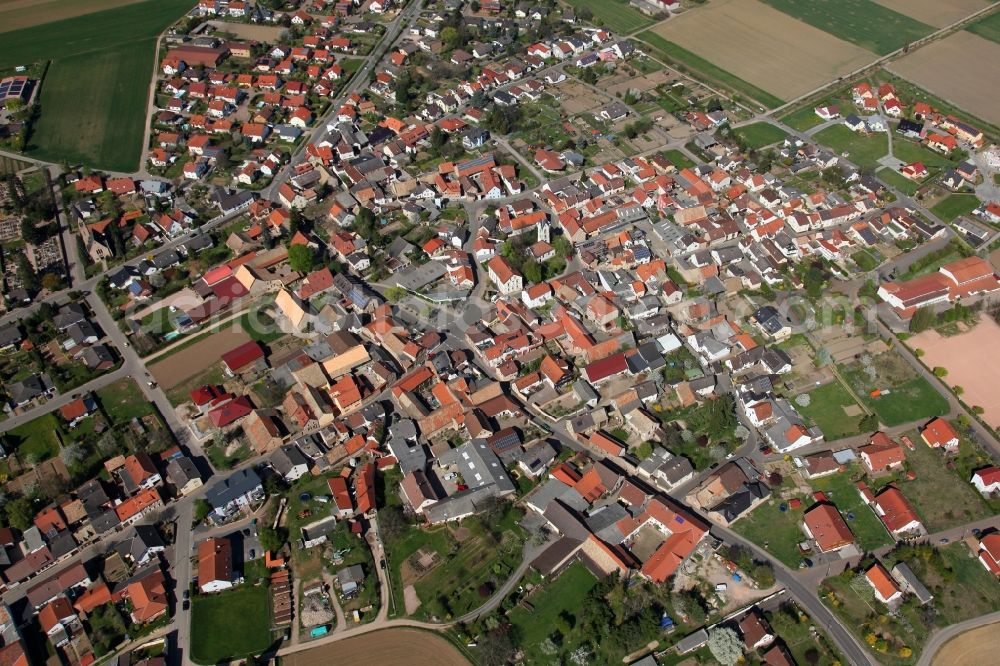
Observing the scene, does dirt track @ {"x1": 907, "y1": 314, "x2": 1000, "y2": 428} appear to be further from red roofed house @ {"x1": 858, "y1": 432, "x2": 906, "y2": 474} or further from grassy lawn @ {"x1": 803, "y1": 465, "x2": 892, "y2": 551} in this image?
grassy lawn @ {"x1": 803, "y1": 465, "x2": 892, "y2": 551}

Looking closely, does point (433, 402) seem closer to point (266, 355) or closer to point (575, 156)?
point (266, 355)

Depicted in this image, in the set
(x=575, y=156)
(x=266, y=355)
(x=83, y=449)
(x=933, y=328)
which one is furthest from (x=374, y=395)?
(x=933, y=328)

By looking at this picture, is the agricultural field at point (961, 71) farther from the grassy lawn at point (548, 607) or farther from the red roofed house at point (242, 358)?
the red roofed house at point (242, 358)

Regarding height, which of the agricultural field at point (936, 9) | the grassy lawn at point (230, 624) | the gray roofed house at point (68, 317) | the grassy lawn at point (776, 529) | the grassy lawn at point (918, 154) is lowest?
the grassy lawn at point (230, 624)

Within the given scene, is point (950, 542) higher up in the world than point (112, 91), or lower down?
lower down

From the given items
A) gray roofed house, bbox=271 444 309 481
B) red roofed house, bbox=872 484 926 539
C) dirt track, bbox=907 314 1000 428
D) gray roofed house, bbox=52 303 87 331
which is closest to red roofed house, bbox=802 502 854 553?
red roofed house, bbox=872 484 926 539

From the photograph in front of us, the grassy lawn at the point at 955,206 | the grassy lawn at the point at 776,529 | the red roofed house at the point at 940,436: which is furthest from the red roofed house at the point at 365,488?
the grassy lawn at the point at 955,206
